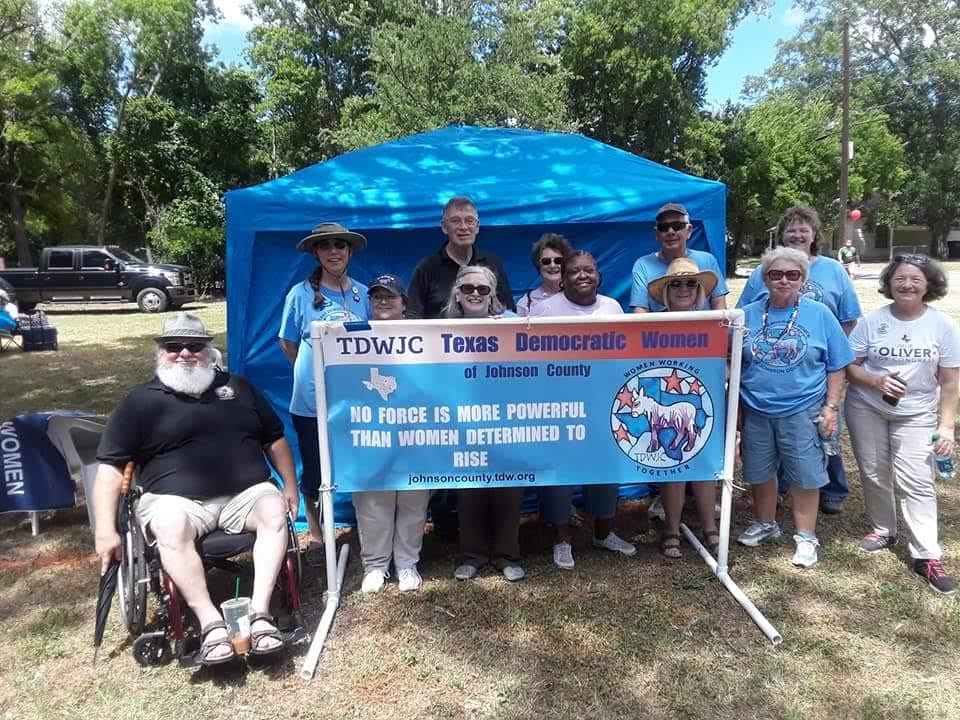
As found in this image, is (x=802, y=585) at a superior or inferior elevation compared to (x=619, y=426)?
inferior

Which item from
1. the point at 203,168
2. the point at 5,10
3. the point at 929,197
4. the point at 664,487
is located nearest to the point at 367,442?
the point at 664,487

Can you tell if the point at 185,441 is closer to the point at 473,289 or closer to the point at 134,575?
the point at 134,575

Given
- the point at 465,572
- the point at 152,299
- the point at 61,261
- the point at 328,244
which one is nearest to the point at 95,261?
the point at 61,261

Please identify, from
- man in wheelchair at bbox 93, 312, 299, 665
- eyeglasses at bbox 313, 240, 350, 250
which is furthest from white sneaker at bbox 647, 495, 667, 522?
eyeglasses at bbox 313, 240, 350, 250

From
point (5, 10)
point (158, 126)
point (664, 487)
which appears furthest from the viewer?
point (158, 126)

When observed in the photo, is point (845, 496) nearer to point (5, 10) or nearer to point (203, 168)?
point (5, 10)

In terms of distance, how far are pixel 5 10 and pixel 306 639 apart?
18376 mm

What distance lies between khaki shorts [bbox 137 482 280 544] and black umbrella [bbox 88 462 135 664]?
2.3 inches

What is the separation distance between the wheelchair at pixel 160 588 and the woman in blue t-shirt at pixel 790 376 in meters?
2.29

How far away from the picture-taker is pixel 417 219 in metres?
4.01

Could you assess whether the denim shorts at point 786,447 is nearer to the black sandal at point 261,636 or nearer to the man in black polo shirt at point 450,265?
the man in black polo shirt at point 450,265

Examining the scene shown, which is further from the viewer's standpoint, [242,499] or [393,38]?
[393,38]

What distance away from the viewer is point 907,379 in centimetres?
324

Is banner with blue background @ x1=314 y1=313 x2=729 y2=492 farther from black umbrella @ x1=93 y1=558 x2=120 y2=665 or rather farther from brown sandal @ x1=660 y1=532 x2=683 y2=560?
black umbrella @ x1=93 y1=558 x2=120 y2=665
